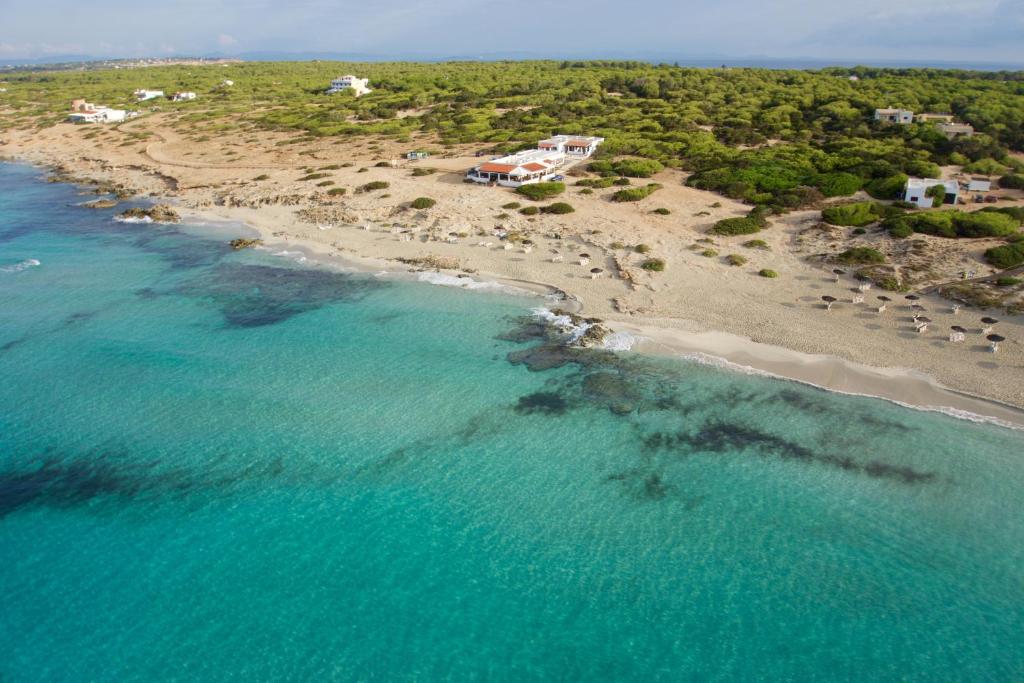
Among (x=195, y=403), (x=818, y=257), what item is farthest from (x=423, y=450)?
(x=818, y=257)

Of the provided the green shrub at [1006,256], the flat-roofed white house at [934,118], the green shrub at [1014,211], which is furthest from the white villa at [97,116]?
the flat-roofed white house at [934,118]

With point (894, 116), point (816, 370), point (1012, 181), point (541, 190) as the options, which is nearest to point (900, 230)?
point (1012, 181)

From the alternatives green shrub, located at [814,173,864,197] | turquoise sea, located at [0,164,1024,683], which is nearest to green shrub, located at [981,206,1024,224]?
green shrub, located at [814,173,864,197]

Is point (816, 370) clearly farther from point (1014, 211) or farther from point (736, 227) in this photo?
point (1014, 211)

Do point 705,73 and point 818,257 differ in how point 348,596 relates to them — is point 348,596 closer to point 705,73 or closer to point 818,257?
point 818,257

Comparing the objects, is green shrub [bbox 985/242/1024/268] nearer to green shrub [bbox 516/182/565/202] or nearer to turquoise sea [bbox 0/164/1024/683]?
turquoise sea [bbox 0/164/1024/683]

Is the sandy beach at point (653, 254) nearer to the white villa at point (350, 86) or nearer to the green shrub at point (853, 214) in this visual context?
the green shrub at point (853, 214)
